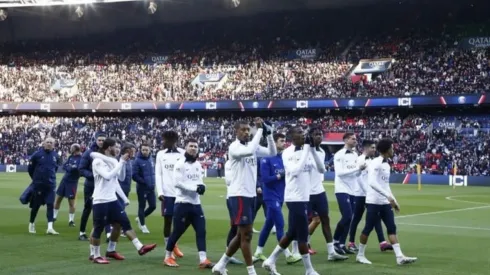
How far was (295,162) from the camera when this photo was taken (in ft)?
35.8

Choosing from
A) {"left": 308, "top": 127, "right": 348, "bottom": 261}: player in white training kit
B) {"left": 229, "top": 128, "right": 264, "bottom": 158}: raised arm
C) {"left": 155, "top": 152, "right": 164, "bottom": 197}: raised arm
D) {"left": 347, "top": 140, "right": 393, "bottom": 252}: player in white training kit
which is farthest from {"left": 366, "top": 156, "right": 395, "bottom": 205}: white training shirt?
{"left": 155, "top": 152, "right": 164, "bottom": 197}: raised arm

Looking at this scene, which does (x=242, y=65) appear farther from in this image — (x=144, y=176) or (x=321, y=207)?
(x=321, y=207)

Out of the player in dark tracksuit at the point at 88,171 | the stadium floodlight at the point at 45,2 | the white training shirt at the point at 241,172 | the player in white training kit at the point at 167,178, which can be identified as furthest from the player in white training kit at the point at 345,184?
the stadium floodlight at the point at 45,2

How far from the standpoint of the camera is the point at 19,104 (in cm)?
6662

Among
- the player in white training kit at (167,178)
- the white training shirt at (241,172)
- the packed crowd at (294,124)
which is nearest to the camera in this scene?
the white training shirt at (241,172)

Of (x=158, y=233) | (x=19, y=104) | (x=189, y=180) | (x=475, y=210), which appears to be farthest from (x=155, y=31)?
(x=189, y=180)

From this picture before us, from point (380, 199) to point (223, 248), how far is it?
3704 mm

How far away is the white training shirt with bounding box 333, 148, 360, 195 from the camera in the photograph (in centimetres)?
1339

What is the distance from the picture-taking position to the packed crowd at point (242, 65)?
5346 cm

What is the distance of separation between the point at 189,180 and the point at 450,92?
41341mm

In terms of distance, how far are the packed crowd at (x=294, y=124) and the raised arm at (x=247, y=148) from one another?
2586cm

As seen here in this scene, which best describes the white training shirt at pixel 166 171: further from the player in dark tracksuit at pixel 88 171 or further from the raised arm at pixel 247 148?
the raised arm at pixel 247 148

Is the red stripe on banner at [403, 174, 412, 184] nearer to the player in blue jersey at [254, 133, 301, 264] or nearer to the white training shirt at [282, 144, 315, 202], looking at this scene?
the player in blue jersey at [254, 133, 301, 264]

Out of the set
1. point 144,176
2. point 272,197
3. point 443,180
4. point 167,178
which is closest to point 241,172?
point 272,197
